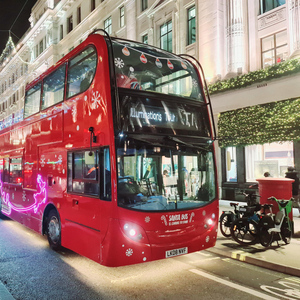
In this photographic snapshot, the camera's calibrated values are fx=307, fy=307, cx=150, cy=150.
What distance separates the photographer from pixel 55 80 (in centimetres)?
718

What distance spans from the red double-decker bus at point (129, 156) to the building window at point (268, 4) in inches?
394

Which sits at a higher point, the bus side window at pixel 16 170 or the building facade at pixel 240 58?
the building facade at pixel 240 58

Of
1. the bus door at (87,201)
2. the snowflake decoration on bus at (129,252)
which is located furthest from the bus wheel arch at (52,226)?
the snowflake decoration on bus at (129,252)

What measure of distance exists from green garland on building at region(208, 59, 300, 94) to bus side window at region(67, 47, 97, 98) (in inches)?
389

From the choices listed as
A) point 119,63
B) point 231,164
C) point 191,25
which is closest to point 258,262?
point 119,63

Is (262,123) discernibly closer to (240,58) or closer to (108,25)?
(240,58)

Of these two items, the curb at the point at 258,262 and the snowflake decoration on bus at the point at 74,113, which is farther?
the snowflake decoration on bus at the point at 74,113

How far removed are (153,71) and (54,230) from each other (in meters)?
4.07

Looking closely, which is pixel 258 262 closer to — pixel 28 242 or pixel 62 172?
pixel 62 172

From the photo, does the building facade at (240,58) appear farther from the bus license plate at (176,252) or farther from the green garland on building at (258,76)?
the bus license plate at (176,252)

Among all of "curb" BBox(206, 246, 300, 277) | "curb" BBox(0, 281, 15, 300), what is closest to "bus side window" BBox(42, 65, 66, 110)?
"curb" BBox(0, 281, 15, 300)

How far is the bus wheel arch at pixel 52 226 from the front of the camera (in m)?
6.67

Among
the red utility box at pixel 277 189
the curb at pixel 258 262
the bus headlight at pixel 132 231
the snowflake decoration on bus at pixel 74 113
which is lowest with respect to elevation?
the curb at pixel 258 262

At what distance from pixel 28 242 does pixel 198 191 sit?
4.72 metres
